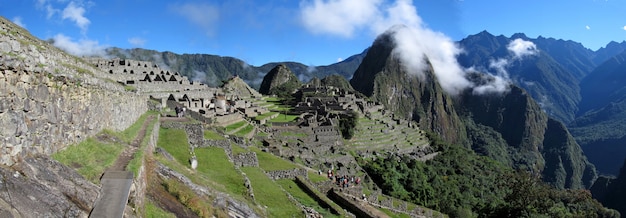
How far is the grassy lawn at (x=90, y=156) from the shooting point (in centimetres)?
794

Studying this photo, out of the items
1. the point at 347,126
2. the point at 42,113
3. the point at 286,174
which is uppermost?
the point at 42,113

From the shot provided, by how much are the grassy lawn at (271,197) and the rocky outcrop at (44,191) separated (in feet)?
29.7

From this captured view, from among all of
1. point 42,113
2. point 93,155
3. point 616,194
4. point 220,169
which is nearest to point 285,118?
point 220,169

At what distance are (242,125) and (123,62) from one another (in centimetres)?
1713

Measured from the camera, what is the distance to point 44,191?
19.9 ft

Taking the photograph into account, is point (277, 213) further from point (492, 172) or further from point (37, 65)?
point (492, 172)

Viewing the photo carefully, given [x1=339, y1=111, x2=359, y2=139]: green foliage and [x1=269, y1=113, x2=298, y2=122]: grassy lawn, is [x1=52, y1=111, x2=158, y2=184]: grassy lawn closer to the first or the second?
[x1=269, y1=113, x2=298, y2=122]: grassy lawn

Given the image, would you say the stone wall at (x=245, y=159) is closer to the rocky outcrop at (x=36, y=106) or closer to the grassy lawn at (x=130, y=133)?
the grassy lawn at (x=130, y=133)

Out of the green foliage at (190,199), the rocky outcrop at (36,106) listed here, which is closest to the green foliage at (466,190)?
the green foliage at (190,199)

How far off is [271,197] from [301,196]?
415 cm

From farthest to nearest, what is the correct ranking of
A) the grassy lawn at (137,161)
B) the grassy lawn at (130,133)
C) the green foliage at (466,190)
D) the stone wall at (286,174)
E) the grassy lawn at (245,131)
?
the green foliage at (466,190), the grassy lawn at (245,131), the stone wall at (286,174), the grassy lawn at (130,133), the grassy lawn at (137,161)

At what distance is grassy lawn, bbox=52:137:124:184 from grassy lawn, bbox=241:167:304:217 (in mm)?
6681

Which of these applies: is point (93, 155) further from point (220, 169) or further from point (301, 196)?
point (301, 196)

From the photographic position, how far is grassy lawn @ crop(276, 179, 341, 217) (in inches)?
787
